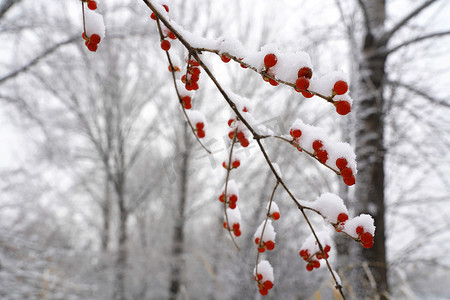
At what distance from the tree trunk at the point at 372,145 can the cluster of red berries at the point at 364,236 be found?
1.95 m

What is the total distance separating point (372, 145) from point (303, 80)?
262 centimetres

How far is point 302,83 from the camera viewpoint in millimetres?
624

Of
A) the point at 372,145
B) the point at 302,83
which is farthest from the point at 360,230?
the point at 372,145

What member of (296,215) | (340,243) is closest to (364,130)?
(340,243)

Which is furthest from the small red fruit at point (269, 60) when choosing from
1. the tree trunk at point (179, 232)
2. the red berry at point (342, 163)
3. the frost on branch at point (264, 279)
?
the tree trunk at point (179, 232)

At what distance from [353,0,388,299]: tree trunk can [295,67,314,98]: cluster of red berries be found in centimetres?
224

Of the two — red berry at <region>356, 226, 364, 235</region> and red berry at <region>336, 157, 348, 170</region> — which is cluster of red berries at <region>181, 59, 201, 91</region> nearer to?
red berry at <region>336, 157, 348, 170</region>

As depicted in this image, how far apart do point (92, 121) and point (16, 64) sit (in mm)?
2617

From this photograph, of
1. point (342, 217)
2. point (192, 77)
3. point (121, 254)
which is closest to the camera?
point (342, 217)

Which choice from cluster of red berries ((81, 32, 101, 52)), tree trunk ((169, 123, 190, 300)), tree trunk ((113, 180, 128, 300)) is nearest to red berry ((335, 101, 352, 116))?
cluster of red berries ((81, 32, 101, 52))

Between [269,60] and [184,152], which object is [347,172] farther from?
[184,152]

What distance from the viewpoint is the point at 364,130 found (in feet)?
9.97

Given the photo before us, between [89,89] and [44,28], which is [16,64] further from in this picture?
[89,89]

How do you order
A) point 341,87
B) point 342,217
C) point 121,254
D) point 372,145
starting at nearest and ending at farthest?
point 341,87 < point 342,217 < point 372,145 < point 121,254
